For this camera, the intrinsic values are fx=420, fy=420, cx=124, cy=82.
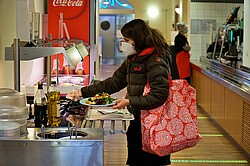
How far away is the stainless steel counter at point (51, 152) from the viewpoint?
2143 mm

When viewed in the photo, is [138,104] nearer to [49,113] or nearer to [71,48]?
[49,113]

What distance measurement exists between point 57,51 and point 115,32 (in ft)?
47.2

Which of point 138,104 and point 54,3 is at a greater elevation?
point 54,3

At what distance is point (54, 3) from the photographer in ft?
18.2

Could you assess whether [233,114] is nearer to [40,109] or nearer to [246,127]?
[246,127]

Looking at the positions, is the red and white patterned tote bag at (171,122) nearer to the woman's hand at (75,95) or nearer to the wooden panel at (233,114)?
the woman's hand at (75,95)

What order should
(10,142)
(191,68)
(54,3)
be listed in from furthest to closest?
(191,68), (54,3), (10,142)

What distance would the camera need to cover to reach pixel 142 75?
2.77 meters

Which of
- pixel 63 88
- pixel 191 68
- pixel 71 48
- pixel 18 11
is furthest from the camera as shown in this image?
pixel 191 68

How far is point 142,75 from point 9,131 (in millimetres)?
975

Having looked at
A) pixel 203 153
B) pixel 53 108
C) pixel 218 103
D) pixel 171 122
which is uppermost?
pixel 53 108

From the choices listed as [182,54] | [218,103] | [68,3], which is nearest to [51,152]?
[68,3]

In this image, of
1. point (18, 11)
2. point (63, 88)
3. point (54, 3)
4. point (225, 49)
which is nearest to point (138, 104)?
point (18, 11)

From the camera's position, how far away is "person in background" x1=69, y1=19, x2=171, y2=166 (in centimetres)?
266
